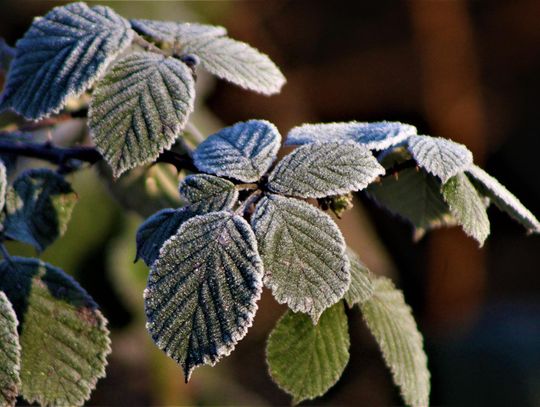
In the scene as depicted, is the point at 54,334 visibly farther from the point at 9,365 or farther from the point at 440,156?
the point at 440,156

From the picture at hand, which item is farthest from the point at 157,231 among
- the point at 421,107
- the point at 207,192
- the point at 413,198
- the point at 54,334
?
the point at 421,107

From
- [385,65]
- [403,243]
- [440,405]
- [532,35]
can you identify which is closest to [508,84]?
[532,35]

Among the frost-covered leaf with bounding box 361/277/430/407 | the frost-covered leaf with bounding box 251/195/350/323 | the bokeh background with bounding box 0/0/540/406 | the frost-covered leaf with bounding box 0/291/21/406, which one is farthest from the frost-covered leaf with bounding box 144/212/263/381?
the bokeh background with bounding box 0/0/540/406

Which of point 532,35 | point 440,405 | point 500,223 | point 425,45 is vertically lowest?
point 440,405

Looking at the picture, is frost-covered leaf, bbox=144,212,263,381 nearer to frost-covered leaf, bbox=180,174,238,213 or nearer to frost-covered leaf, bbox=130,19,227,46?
frost-covered leaf, bbox=180,174,238,213

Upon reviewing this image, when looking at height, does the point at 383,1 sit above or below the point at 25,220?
below

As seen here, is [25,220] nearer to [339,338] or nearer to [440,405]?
[339,338]
